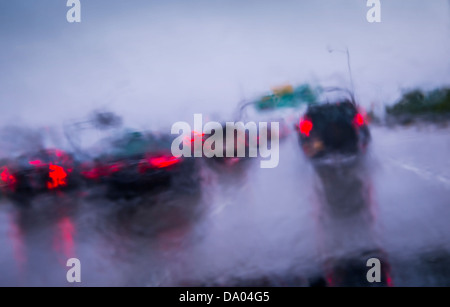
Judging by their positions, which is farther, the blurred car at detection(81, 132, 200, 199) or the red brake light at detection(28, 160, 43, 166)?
the red brake light at detection(28, 160, 43, 166)

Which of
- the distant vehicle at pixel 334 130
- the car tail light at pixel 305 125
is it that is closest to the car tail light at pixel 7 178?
the distant vehicle at pixel 334 130

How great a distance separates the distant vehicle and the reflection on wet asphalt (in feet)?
1.03


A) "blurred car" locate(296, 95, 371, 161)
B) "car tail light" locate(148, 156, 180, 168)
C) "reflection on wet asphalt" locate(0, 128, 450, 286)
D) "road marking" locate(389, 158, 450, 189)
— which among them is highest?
"blurred car" locate(296, 95, 371, 161)

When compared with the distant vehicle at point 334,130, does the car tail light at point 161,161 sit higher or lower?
lower

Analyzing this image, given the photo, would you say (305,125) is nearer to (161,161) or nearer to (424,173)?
(424,173)

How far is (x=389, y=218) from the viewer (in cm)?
479

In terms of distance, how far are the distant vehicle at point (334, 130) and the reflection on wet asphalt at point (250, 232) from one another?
315 millimetres

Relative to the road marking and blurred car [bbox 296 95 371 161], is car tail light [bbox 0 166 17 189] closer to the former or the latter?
blurred car [bbox 296 95 371 161]

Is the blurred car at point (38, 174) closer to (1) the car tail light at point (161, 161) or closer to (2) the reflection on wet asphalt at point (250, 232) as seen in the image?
(2) the reflection on wet asphalt at point (250, 232)

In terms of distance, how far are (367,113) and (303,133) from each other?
1.76m

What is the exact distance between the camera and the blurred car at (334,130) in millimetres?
6160

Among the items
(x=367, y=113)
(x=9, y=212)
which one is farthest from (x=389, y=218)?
(x=9, y=212)

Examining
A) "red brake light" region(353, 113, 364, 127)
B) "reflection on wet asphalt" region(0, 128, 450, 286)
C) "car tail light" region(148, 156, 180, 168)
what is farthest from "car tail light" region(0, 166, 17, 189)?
"red brake light" region(353, 113, 364, 127)

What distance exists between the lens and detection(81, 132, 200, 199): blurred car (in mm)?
5137
